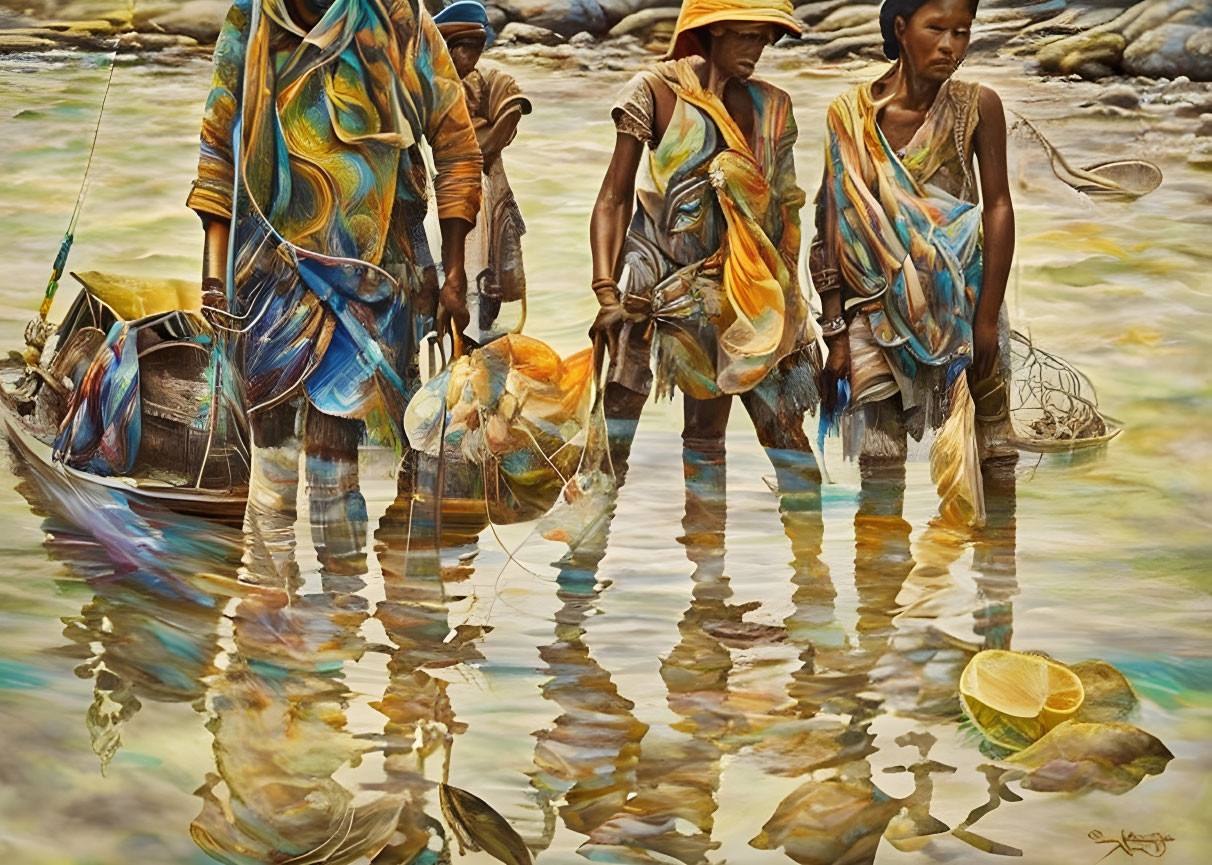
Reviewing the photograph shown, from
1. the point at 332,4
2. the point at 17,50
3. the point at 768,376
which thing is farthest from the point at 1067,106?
the point at 17,50

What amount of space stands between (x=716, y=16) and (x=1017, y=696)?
1.89 metres

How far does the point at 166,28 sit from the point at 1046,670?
2.84 metres

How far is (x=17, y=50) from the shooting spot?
487 cm

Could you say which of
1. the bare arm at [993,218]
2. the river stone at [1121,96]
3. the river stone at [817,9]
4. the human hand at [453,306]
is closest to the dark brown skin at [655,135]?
the river stone at [817,9]

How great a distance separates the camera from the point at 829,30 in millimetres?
4805

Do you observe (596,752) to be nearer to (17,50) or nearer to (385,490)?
(385,490)

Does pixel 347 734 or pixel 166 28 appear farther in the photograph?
pixel 166 28

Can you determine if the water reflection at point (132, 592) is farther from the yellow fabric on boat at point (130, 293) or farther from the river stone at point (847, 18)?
the river stone at point (847, 18)

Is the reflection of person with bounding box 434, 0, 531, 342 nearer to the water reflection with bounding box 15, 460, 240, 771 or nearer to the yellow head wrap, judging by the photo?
the yellow head wrap

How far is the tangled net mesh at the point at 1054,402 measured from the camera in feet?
15.4

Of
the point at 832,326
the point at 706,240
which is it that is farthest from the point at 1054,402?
the point at 706,240

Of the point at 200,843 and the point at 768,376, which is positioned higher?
the point at 768,376

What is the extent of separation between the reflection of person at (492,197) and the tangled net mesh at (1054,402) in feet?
4.42

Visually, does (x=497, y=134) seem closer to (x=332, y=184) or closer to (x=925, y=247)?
(x=332, y=184)
